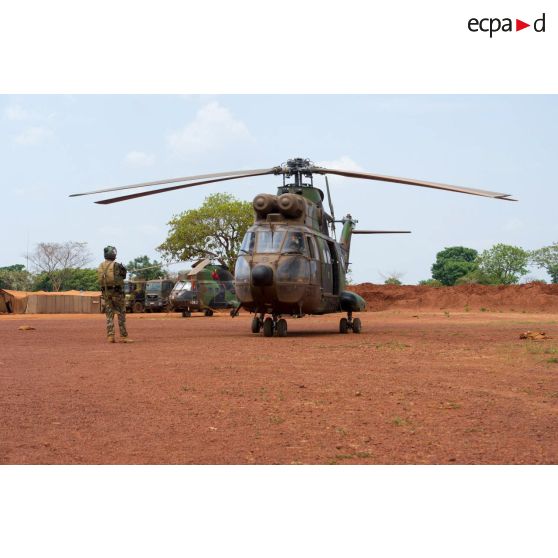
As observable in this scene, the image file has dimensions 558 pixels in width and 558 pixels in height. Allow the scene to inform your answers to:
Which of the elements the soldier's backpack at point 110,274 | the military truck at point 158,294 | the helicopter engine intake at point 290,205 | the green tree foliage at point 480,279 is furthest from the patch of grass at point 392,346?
the green tree foliage at point 480,279

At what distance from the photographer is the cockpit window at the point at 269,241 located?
16.0 metres

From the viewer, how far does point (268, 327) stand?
1642 centimetres

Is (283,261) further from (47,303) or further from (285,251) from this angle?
(47,303)

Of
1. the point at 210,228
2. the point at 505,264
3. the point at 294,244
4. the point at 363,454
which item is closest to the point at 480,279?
the point at 505,264

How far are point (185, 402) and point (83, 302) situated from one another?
47318mm

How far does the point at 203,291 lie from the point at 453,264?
164 feet

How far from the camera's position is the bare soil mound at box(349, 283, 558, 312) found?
154ft

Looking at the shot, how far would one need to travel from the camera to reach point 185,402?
6965 millimetres

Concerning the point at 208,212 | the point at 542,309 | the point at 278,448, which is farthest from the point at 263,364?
the point at 208,212

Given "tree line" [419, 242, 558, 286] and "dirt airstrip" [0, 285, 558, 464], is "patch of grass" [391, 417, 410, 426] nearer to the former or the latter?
"dirt airstrip" [0, 285, 558, 464]

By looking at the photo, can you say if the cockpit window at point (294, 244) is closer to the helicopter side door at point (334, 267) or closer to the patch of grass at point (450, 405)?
the helicopter side door at point (334, 267)

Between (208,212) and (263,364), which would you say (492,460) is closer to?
(263,364)

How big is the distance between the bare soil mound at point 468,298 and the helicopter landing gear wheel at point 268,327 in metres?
31.5

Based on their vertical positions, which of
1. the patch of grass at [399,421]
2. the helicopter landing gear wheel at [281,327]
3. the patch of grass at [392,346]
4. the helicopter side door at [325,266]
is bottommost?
the patch of grass at [399,421]
